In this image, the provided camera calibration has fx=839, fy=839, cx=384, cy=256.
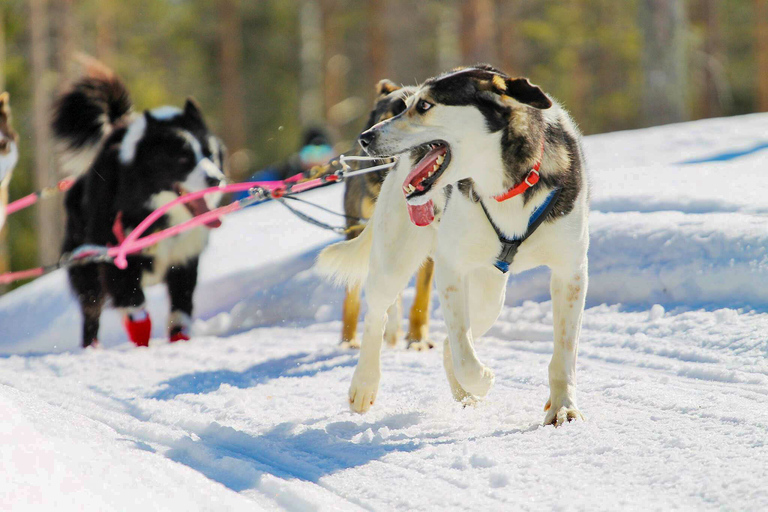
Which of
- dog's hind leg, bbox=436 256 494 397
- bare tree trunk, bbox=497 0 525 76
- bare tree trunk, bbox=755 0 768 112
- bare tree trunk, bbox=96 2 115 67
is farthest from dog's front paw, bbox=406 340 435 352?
bare tree trunk, bbox=96 2 115 67

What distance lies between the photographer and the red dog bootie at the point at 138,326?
5.22 metres

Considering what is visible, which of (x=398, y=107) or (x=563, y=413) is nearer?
(x=563, y=413)

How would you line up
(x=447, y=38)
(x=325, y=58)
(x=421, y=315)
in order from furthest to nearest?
(x=447, y=38) → (x=325, y=58) → (x=421, y=315)

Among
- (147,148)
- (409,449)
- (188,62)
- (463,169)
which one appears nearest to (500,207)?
(463,169)

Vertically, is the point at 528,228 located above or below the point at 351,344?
above

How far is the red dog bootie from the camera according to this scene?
5.22m

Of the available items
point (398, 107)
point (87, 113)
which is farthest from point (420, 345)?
point (87, 113)

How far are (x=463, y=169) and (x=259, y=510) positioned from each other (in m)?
1.24

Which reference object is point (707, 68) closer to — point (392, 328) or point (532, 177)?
point (392, 328)

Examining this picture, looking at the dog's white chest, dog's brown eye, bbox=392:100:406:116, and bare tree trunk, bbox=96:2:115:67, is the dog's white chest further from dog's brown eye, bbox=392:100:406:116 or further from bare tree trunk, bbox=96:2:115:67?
bare tree trunk, bbox=96:2:115:67

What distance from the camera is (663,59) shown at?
9.78 m

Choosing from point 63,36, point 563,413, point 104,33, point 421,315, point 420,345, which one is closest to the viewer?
point 563,413

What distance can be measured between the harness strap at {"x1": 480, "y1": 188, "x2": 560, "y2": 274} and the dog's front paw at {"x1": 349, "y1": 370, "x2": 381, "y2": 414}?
2.51ft

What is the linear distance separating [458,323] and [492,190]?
50 cm
